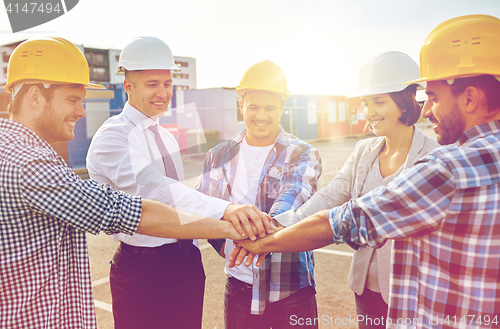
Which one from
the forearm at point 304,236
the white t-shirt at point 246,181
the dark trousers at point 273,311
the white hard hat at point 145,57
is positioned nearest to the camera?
the forearm at point 304,236

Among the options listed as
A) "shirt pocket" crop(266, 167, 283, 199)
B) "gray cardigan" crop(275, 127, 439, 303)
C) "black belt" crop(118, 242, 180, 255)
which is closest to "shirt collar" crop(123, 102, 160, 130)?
"black belt" crop(118, 242, 180, 255)

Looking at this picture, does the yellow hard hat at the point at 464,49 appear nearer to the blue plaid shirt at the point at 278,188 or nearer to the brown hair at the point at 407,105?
the brown hair at the point at 407,105

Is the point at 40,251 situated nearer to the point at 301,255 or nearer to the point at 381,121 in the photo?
the point at 301,255

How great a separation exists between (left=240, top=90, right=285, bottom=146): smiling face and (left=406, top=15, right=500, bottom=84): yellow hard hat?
134cm

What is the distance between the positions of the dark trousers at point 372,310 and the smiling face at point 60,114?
2014mm

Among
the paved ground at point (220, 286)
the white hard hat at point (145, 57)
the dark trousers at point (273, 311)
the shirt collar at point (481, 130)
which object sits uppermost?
the white hard hat at point (145, 57)

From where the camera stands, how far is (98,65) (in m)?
Result: 64.8

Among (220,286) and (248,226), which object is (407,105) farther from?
(220,286)

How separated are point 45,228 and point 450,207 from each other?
1.64 meters

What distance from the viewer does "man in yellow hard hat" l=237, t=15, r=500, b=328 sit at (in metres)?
1.42

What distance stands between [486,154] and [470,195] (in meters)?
0.16

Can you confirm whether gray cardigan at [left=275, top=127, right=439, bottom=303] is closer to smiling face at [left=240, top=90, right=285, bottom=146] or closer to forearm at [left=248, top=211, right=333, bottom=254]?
forearm at [left=248, top=211, right=333, bottom=254]

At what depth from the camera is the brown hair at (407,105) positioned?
8.29 feet

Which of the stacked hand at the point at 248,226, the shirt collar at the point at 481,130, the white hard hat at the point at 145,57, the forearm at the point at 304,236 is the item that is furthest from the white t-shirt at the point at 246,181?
the shirt collar at the point at 481,130
